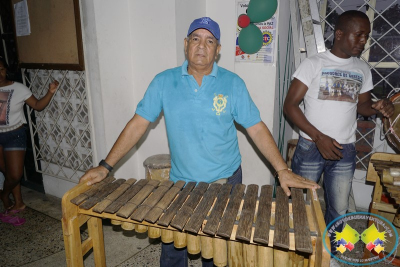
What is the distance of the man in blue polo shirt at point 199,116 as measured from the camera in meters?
2.02

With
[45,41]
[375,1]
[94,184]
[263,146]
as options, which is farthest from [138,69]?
[375,1]

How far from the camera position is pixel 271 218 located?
5.69ft

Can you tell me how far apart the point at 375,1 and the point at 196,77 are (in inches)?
104

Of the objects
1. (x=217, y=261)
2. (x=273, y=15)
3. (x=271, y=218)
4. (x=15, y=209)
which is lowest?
(x=15, y=209)

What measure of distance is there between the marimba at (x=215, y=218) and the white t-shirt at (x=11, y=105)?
7.24 feet

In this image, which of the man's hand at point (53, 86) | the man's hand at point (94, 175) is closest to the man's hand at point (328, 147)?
the man's hand at point (94, 175)

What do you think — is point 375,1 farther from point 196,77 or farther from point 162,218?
point 162,218

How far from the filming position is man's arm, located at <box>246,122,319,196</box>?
1.86 meters

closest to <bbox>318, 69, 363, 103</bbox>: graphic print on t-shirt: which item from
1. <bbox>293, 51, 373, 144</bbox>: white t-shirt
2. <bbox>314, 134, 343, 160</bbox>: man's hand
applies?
<bbox>293, 51, 373, 144</bbox>: white t-shirt

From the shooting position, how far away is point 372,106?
8.16 feet

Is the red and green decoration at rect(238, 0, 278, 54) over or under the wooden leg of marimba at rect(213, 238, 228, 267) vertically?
over

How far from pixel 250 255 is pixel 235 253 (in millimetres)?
97

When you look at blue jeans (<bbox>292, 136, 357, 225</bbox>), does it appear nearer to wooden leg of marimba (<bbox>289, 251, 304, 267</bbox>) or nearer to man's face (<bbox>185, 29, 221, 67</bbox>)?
wooden leg of marimba (<bbox>289, 251, 304, 267</bbox>)

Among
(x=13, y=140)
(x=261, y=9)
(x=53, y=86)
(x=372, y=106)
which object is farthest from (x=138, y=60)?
(x=372, y=106)
